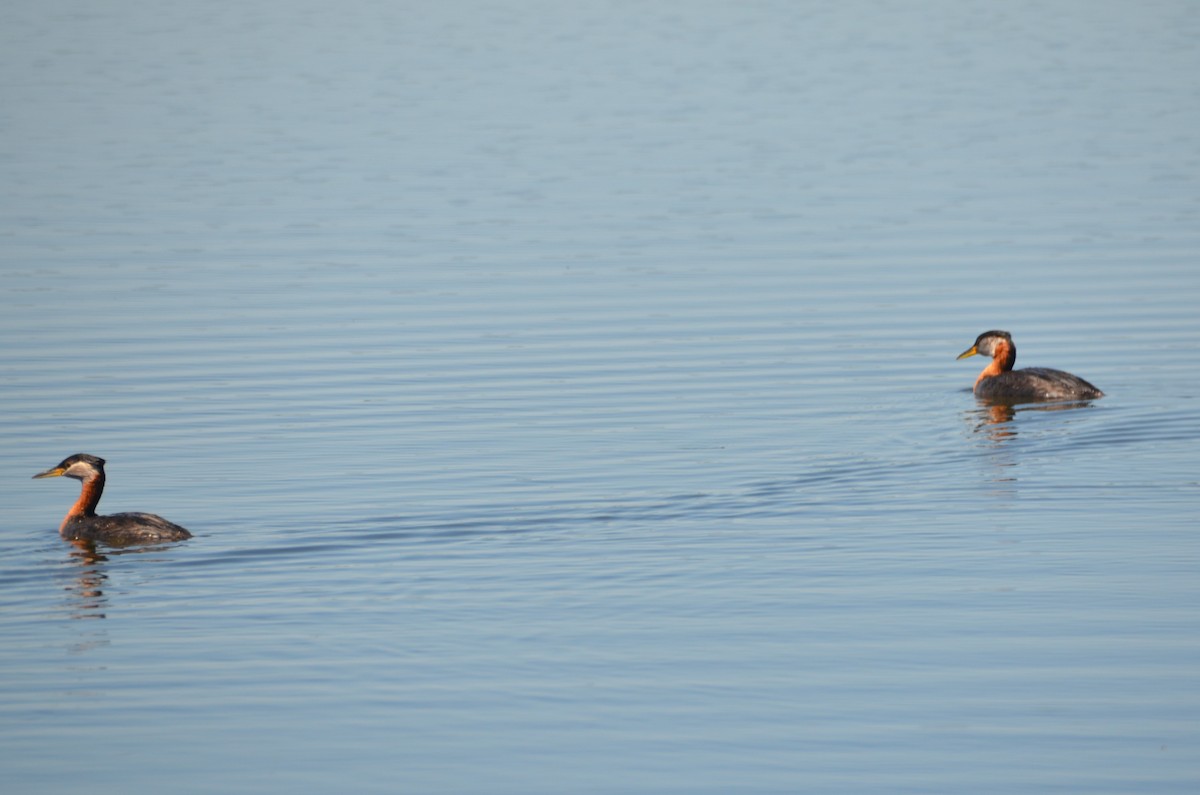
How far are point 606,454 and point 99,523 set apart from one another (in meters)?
4.75

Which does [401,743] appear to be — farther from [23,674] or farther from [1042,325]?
[1042,325]

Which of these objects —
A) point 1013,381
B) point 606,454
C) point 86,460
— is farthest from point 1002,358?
point 86,460

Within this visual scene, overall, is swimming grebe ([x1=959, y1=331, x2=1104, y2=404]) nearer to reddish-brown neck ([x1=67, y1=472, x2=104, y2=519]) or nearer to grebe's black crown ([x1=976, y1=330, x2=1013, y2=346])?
grebe's black crown ([x1=976, y1=330, x2=1013, y2=346])

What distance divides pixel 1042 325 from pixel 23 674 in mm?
15326

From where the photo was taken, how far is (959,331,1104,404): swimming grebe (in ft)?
63.2

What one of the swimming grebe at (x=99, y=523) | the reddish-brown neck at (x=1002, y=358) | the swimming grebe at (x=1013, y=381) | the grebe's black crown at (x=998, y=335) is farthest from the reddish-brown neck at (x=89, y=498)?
the grebe's black crown at (x=998, y=335)

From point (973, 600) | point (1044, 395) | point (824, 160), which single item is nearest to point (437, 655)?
point (973, 600)

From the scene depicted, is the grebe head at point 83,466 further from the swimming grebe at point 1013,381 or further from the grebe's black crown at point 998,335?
the grebe's black crown at point 998,335

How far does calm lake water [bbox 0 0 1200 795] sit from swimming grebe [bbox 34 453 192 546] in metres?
0.18

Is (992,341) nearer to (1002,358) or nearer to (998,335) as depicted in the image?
(998,335)

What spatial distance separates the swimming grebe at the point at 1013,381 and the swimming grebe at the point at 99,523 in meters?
9.02

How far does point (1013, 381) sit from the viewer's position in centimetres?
1978

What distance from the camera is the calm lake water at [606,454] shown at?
1054cm

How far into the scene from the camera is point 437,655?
11.8 m
